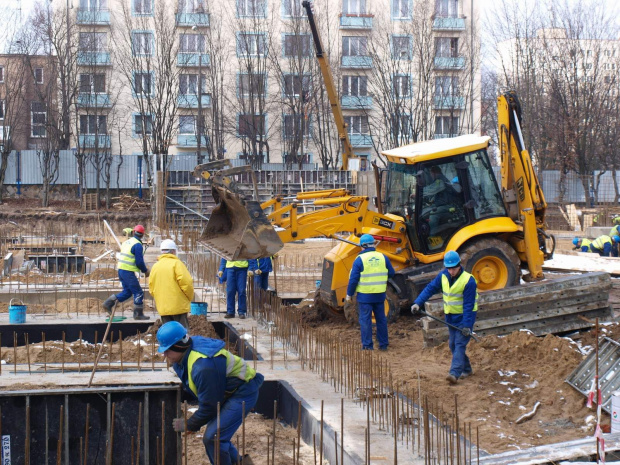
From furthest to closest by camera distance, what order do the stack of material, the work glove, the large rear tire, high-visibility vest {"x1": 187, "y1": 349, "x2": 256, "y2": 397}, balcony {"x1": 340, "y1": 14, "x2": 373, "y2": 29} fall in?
balcony {"x1": 340, "y1": 14, "x2": 373, "y2": 29}
the stack of material
the large rear tire
the work glove
high-visibility vest {"x1": 187, "y1": 349, "x2": 256, "y2": 397}

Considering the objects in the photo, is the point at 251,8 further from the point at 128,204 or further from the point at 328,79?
the point at 328,79

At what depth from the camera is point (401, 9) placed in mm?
40656

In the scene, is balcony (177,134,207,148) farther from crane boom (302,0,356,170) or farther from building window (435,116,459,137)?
crane boom (302,0,356,170)

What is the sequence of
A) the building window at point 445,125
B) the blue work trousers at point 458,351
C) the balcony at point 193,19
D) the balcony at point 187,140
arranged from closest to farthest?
1. the blue work trousers at point 458,351
2. the balcony at point 193,19
3. the building window at point 445,125
4. the balcony at point 187,140

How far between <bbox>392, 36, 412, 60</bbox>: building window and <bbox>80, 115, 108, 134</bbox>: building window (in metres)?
15.2

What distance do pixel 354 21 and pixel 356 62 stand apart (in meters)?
2.64

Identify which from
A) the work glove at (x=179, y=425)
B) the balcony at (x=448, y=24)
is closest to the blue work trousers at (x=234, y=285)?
the work glove at (x=179, y=425)

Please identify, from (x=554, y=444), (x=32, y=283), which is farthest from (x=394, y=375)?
(x=32, y=283)

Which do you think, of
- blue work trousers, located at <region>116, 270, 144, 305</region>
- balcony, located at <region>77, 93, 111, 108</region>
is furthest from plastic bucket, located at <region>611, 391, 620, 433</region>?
balcony, located at <region>77, 93, 111, 108</region>

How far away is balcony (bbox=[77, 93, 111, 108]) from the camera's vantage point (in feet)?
130

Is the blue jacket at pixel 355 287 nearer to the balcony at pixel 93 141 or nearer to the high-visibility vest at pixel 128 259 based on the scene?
the high-visibility vest at pixel 128 259

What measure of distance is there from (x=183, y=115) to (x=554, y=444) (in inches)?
1472

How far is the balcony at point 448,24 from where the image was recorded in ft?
133

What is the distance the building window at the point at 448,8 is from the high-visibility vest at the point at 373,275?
33.9 m
